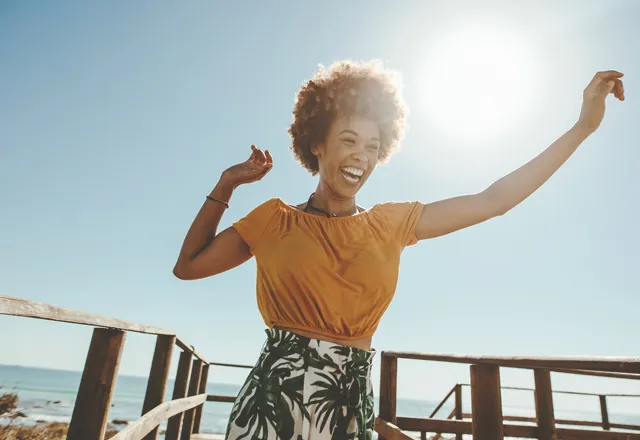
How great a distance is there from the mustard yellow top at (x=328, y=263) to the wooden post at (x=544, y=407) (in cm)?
221

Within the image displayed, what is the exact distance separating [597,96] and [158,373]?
301 centimetres

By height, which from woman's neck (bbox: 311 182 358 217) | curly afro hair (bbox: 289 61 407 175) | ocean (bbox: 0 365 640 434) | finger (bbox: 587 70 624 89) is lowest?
ocean (bbox: 0 365 640 434)

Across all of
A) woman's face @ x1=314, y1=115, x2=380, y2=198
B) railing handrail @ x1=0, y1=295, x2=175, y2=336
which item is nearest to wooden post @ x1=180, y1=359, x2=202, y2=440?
railing handrail @ x1=0, y1=295, x2=175, y2=336

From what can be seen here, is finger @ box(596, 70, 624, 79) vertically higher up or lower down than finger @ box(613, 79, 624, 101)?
higher up

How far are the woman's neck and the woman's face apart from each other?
0.03 metres

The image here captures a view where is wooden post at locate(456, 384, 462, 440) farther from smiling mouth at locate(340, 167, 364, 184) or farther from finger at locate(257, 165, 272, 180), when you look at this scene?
finger at locate(257, 165, 272, 180)

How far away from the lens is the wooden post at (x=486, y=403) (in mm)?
1493

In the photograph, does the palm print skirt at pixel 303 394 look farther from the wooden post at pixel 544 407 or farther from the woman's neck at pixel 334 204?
the wooden post at pixel 544 407

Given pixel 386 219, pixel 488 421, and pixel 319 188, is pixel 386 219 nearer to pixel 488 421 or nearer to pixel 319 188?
pixel 319 188

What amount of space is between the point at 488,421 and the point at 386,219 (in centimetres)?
89

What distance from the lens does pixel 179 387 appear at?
398 cm

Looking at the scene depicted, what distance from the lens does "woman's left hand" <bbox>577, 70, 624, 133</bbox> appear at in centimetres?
123

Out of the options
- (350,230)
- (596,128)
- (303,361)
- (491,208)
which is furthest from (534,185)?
(303,361)

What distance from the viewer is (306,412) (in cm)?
104
